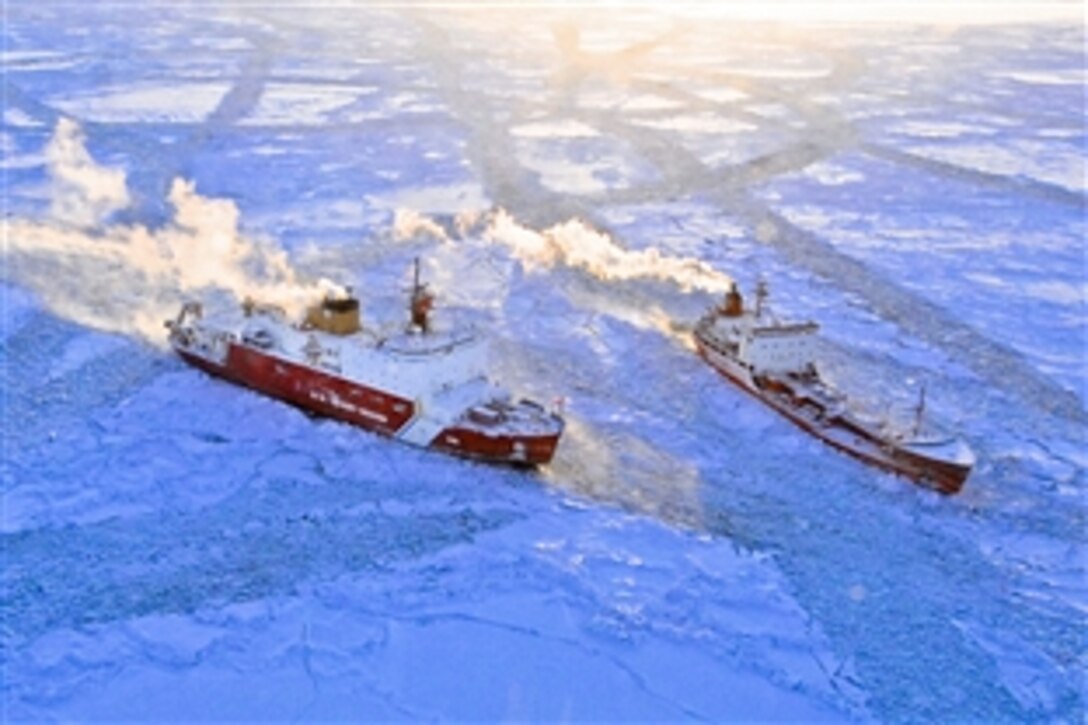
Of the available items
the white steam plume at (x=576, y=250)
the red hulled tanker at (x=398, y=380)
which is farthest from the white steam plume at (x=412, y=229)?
the red hulled tanker at (x=398, y=380)

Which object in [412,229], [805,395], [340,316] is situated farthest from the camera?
[412,229]

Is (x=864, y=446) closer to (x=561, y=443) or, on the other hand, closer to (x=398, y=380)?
(x=561, y=443)

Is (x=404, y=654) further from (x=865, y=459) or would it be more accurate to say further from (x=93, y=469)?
(x=865, y=459)

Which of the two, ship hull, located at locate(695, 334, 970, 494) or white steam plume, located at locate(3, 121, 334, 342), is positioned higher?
white steam plume, located at locate(3, 121, 334, 342)

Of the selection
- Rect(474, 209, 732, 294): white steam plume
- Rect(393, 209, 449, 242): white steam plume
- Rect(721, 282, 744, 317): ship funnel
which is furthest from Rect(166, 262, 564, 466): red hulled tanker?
Rect(393, 209, 449, 242): white steam plume

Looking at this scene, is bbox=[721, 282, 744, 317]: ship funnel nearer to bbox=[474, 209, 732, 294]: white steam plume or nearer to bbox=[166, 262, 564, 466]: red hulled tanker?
bbox=[474, 209, 732, 294]: white steam plume

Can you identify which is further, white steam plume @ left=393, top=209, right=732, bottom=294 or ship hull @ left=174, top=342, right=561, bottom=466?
white steam plume @ left=393, top=209, right=732, bottom=294

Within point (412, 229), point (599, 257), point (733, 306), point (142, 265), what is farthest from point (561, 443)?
point (142, 265)
